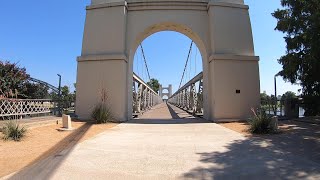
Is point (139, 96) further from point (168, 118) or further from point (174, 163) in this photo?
point (174, 163)

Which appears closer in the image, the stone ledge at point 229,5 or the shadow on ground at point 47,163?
the shadow on ground at point 47,163

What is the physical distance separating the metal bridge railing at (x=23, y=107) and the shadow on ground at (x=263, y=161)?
342 inches

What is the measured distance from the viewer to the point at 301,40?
11727 mm

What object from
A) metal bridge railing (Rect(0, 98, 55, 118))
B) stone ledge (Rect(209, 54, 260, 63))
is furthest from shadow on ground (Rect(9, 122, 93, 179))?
stone ledge (Rect(209, 54, 260, 63))

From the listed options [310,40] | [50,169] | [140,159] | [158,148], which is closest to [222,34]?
[310,40]

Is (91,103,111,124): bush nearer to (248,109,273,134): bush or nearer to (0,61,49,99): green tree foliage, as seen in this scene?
(0,61,49,99): green tree foliage

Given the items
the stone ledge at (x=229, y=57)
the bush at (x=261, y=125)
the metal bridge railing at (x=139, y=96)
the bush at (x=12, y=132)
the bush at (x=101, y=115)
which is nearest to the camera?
the bush at (x=12, y=132)

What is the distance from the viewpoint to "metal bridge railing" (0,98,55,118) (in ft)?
40.0

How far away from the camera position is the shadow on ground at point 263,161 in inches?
187

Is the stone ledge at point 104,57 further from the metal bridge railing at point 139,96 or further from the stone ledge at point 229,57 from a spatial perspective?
the metal bridge railing at point 139,96

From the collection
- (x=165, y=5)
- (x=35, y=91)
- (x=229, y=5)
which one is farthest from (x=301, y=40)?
(x=35, y=91)

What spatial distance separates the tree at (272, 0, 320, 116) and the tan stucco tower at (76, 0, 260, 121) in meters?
2.17

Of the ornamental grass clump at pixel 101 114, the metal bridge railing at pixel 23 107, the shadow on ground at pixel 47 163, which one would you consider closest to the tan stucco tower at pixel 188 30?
the ornamental grass clump at pixel 101 114

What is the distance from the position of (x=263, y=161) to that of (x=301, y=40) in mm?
7787
